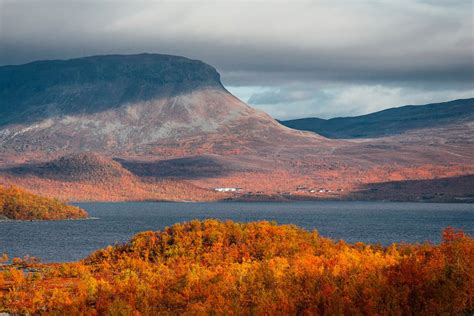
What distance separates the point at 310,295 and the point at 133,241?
23400 millimetres

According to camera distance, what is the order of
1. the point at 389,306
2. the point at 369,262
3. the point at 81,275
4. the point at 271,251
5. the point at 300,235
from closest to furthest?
the point at 389,306, the point at 369,262, the point at 81,275, the point at 271,251, the point at 300,235

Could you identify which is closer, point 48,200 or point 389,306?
point 389,306

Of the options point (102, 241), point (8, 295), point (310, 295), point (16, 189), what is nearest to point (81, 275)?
point (8, 295)

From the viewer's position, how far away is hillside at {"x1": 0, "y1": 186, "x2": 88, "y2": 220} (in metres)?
176

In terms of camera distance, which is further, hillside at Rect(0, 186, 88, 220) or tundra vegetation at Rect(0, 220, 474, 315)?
hillside at Rect(0, 186, 88, 220)

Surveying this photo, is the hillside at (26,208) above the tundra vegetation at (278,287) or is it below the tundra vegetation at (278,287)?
below

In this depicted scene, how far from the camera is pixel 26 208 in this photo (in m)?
176

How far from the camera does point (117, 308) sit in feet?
107

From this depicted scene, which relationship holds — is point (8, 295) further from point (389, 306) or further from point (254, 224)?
point (254, 224)

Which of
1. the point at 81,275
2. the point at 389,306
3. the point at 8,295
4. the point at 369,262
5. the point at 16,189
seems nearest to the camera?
the point at 389,306

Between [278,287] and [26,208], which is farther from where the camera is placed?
[26,208]

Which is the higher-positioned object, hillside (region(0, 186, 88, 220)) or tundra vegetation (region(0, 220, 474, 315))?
tundra vegetation (region(0, 220, 474, 315))

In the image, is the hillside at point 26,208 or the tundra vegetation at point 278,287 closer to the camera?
the tundra vegetation at point 278,287

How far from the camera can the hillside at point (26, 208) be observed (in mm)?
176163
